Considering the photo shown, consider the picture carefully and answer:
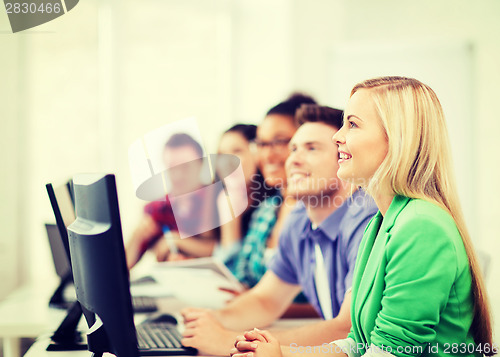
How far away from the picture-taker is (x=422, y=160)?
81 cm

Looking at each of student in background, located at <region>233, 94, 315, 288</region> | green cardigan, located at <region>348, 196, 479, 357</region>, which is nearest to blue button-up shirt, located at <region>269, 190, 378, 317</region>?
student in background, located at <region>233, 94, 315, 288</region>

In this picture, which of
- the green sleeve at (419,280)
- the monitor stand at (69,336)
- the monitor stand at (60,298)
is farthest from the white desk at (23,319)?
the green sleeve at (419,280)

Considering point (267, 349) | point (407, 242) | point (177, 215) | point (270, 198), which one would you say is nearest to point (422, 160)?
point (407, 242)

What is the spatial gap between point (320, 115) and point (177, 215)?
674 millimetres

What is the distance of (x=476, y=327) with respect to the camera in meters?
0.82

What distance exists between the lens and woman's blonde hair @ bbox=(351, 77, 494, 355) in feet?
2.63

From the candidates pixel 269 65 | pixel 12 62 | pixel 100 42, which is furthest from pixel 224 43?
pixel 12 62

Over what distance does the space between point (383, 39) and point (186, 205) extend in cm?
249

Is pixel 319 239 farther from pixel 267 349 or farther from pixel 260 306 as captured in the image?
pixel 267 349

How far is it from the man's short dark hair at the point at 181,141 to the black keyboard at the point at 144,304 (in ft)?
1.73

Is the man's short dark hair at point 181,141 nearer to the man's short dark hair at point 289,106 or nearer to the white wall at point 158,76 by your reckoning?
the man's short dark hair at point 289,106

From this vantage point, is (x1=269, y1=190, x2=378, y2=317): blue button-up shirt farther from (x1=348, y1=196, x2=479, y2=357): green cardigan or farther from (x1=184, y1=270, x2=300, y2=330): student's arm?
(x1=348, y1=196, x2=479, y2=357): green cardigan

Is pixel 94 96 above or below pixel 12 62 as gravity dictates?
below

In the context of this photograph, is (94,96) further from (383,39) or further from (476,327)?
(476,327)
